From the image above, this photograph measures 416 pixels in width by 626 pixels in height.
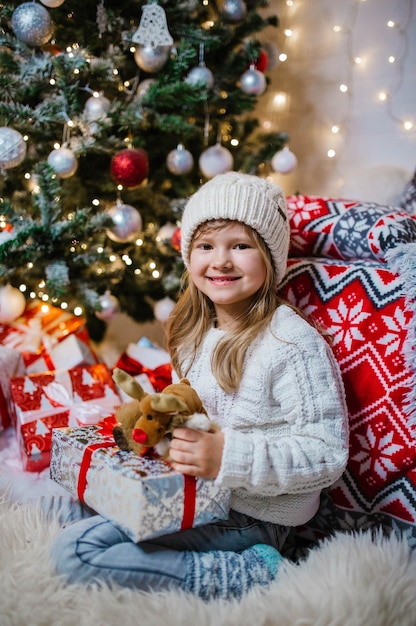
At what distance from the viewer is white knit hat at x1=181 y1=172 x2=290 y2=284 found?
3.18ft

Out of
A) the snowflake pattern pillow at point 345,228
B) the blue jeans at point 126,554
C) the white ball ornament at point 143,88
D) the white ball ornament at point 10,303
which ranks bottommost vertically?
the blue jeans at point 126,554

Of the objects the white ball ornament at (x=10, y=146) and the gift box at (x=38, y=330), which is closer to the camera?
the white ball ornament at (x=10, y=146)

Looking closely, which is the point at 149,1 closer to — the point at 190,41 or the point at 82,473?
the point at 190,41

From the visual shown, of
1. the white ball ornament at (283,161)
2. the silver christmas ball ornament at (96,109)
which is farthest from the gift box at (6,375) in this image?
the white ball ornament at (283,161)

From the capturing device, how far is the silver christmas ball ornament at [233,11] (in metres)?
1.44

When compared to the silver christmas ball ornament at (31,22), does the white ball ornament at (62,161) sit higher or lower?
lower

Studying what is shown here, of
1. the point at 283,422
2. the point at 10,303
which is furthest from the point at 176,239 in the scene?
the point at 283,422

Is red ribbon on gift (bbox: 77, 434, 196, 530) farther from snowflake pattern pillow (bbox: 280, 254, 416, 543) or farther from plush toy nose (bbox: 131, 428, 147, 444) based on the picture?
snowflake pattern pillow (bbox: 280, 254, 416, 543)

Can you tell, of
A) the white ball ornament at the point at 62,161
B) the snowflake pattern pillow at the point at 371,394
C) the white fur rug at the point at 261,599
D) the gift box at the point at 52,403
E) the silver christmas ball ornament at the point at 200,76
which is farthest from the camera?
the silver christmas ball ornament at the point at 200,76

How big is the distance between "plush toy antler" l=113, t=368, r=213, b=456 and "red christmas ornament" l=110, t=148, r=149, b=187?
0.69 metres

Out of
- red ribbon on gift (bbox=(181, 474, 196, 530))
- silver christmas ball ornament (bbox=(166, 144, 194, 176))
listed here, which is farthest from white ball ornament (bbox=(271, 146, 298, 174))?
red ribbon on gift (bbox=(181, 474, 196, 530))

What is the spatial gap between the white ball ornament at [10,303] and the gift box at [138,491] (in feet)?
1.89

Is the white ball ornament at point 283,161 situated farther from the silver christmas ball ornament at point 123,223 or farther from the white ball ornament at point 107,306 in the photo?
the white ball ornament at point 107,306

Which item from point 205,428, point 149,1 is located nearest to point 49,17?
point 149,1
